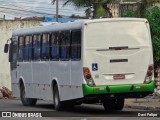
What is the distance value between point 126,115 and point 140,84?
3.70 ft

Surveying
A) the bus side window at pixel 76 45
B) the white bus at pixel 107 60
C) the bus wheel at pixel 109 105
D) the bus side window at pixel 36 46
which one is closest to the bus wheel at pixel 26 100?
the bus side window at pixel 36 46

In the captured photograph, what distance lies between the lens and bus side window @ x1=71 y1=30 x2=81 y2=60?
79.6 ft

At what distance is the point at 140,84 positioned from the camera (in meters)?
23.8

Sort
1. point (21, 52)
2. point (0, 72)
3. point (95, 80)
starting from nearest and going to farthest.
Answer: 1. point (95, 80)
2. point (21, 52)
3. point (0, 72)

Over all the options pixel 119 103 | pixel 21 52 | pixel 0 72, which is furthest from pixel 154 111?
pixel 0 72

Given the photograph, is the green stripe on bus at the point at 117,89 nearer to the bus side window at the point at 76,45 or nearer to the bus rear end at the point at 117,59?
the bus rear end at the point at 117,59

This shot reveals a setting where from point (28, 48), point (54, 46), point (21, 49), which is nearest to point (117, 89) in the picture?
point (54, 46)

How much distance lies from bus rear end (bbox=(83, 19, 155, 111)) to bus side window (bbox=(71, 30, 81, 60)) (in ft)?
1.96

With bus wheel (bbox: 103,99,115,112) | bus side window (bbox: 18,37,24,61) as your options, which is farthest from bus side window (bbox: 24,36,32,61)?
bus wheel (bbox: 103,99,115,112)

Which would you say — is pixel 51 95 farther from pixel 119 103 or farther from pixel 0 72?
pixel 0 72

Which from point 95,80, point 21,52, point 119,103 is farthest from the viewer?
point 21,52

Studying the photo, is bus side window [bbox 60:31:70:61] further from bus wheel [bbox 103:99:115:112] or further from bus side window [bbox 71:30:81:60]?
bus wheel [bbox 103:99:115:112]

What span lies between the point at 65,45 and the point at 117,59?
8.80 feet

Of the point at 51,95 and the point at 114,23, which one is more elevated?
the point at 114,23
